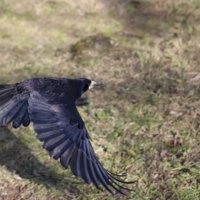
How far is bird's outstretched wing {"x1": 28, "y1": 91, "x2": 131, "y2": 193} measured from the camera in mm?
2416

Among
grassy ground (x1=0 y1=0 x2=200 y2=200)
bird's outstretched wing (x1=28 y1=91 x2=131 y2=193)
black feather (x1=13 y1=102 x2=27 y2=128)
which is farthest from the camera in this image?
grassy ground (x1=0 y1=0 x2=200 y2=200)

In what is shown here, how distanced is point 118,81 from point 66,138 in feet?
8.71

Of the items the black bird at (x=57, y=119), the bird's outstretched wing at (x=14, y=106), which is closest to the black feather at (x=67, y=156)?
the black bird at (x=57, y=119)

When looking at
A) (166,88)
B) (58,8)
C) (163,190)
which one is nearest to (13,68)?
(58,8)

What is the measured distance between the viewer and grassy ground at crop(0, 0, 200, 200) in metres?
3.30

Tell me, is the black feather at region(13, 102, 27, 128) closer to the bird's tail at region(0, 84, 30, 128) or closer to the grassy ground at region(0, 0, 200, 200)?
the bird's tail at region(0, 84, 30, 128)

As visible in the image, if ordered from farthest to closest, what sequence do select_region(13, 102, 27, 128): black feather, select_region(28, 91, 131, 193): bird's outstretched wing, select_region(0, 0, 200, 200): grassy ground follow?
select_region(0, 0, 200, 200): grassy ground, select_region(13, 102, 27, 128): black feather, select_region(28, 91, 131, 193): bird's outstretched wing

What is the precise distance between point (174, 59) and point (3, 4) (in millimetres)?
5324

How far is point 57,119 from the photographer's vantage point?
291 centimetres

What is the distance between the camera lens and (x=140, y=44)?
597 centimetres

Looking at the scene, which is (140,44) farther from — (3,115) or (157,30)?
(3,115)

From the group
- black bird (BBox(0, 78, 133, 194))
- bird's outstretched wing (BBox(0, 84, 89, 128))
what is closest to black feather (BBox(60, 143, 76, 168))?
black bird (BBox(0, 78, 133, 194))

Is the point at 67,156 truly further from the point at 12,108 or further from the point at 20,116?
the point at 12,108

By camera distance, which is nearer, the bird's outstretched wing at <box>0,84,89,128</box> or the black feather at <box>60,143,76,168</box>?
the black feather at <box>60,143,76,168</box>
